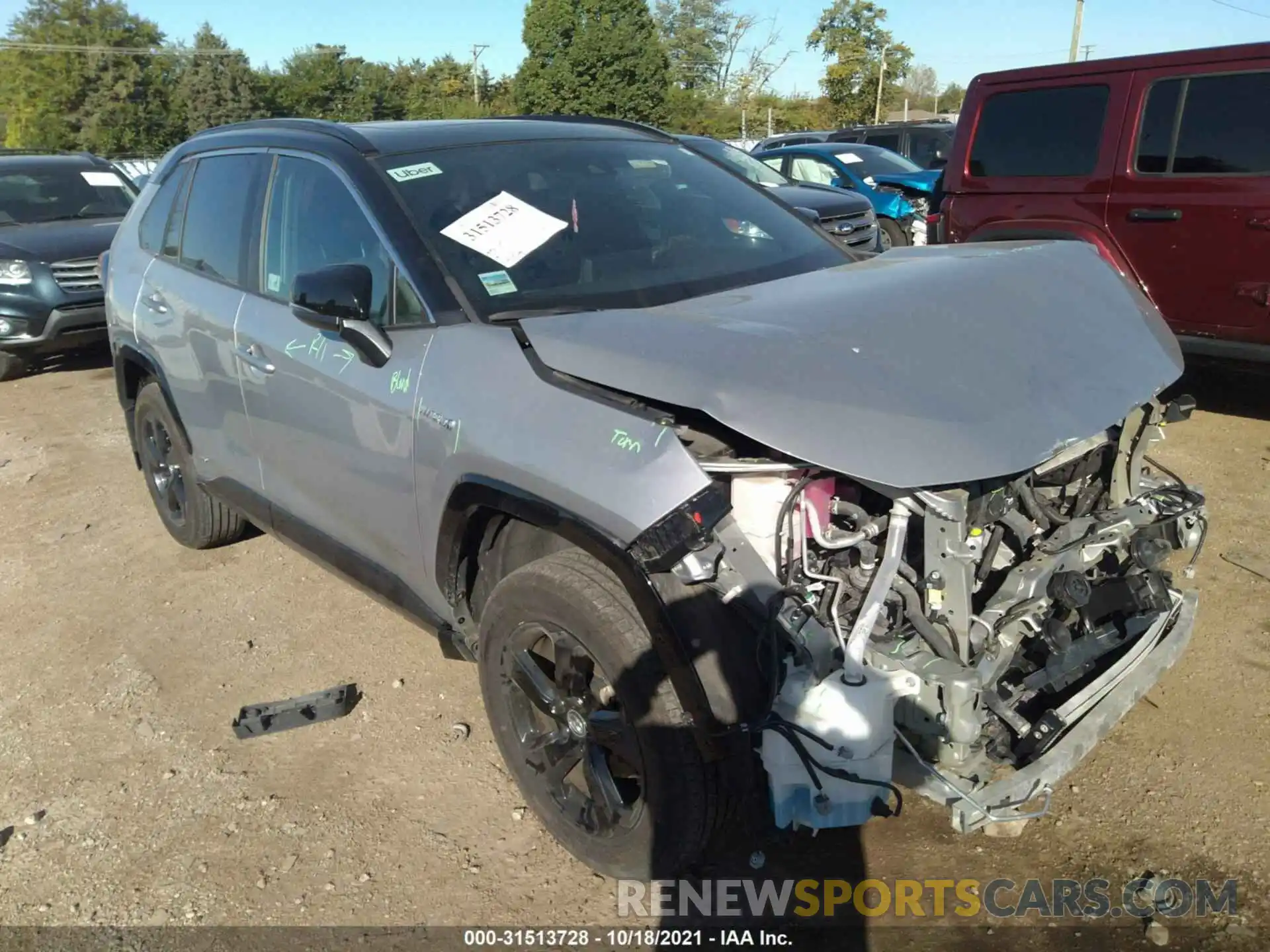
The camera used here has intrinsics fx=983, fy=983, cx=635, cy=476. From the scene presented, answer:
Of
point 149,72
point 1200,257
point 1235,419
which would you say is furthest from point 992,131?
point 149,72

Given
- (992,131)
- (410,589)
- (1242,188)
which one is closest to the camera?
(410,589)

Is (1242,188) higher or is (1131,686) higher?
(1242,188)

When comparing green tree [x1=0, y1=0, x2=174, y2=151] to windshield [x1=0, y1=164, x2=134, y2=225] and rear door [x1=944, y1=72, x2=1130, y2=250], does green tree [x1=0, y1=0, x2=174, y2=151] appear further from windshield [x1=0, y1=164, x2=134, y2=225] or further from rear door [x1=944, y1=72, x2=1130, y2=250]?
rear door [x1=944, y1=72, x2=1130, y2=250]

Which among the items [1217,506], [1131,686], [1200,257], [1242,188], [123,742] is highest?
[1242,188]

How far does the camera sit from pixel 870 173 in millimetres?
12359

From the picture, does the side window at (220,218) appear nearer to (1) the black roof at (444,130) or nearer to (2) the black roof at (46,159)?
(1) the black roof at (444,130)

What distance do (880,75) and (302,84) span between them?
120 feet

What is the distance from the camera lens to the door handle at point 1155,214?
18.4 ft

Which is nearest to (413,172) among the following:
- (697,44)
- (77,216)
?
(77,216)

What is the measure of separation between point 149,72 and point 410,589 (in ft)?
235

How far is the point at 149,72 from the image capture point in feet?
205

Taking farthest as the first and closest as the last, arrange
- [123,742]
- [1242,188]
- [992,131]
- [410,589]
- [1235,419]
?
[992,131] → [1235,419] → [1242,188] → [123,742] → [410,589]

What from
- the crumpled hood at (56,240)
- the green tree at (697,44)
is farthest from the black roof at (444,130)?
the green tree at (697,44)

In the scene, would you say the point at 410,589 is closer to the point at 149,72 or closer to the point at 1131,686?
the point at 1131,686
